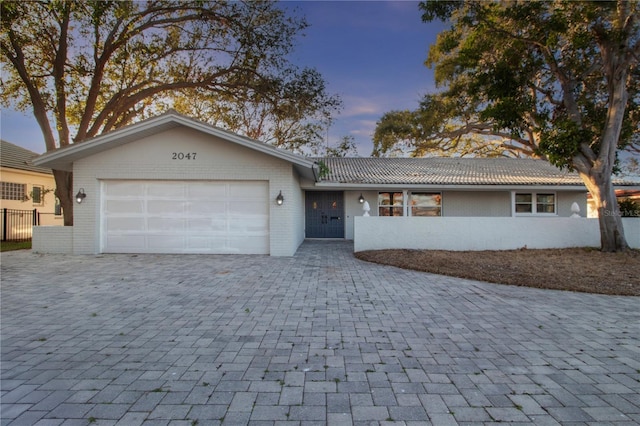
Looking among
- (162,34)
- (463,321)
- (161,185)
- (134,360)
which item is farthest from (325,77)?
(134,360)

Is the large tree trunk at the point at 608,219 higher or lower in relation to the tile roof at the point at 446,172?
lower

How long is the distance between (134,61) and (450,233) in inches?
599

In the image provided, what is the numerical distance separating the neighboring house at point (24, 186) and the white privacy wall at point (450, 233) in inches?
634

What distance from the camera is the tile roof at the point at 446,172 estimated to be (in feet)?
44.4

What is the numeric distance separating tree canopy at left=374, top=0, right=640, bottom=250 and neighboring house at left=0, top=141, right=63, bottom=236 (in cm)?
1964

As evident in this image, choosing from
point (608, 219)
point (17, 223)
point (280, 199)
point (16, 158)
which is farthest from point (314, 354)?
point (16, 158)

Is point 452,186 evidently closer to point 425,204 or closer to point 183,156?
point 425,204

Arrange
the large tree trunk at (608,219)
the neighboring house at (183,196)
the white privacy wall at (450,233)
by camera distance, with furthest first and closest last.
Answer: the white privacy wall at (450,233) → the neighboring house at (183,196) → the large tree trunk at (608,219)

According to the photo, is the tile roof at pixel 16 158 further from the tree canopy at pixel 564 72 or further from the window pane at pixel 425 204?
the tree canopy at pixel 564 72

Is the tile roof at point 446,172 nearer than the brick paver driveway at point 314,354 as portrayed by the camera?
No

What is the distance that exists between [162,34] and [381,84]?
984 cm

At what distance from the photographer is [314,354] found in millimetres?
3432

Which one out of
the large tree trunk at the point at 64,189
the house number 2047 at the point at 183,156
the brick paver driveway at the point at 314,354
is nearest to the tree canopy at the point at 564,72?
the brick paver driveway at the point at 314,354

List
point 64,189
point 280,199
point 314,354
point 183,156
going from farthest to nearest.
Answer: point 64,189 → point 183,156 → point 280,199 → point 314,354
